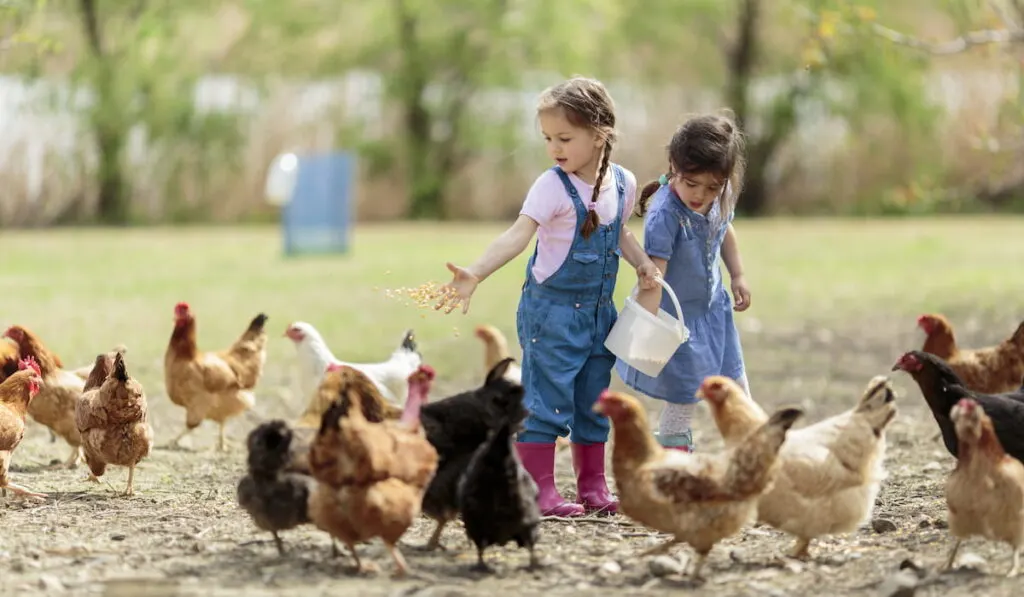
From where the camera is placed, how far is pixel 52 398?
285 inches

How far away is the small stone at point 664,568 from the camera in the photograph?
4.98 meters

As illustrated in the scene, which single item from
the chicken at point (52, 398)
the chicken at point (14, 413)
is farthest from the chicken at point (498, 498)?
the chicken at point (52, 398)

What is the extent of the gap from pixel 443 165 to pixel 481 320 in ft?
48.1

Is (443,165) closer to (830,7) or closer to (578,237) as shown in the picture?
(830,7)

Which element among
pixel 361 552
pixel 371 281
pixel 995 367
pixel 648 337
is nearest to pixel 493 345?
pixel 648 337

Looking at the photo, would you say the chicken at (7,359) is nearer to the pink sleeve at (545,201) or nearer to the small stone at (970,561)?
the pink sleeve at (545,201)

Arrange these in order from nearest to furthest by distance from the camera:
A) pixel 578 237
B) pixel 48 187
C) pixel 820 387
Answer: pixel 578 237, pixel 820 387, pixel 48 187

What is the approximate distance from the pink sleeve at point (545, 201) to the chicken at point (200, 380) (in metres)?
2.61

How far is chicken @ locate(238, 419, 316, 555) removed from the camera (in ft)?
16.6

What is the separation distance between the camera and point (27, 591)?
15.3ft

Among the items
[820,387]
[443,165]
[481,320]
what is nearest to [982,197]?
[443,165]

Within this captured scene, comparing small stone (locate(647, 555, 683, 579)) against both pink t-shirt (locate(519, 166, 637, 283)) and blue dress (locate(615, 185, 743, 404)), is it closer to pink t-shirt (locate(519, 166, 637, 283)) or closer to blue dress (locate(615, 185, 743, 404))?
blue dress (locate(615, 185, 743, 404))

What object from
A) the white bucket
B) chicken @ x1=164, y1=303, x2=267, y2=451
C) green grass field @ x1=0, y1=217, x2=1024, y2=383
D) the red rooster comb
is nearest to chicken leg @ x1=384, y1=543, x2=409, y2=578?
the white bucket

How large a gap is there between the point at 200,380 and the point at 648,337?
3153 millimetres
